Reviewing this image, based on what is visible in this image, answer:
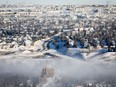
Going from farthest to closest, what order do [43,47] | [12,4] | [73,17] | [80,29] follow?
[12,4], [73,17], [80,29], [43,47]

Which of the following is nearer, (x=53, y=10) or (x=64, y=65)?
(x=64, y=65)

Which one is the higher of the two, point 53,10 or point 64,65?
point 53,10

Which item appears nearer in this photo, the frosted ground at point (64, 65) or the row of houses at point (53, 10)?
the frosted ground at point (64, 65)

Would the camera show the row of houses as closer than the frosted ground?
No

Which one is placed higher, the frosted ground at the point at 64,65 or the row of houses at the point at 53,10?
the row of houses at the point at 53,10

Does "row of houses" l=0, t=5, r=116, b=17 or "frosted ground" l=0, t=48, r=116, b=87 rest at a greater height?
"row of houses" l=0, t=5, r=116, b=17

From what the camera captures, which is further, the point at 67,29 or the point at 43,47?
the point at 67,29

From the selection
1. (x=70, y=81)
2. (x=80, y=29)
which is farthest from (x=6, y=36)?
(x=70, y=81)

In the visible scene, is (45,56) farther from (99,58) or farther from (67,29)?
(67,29)
